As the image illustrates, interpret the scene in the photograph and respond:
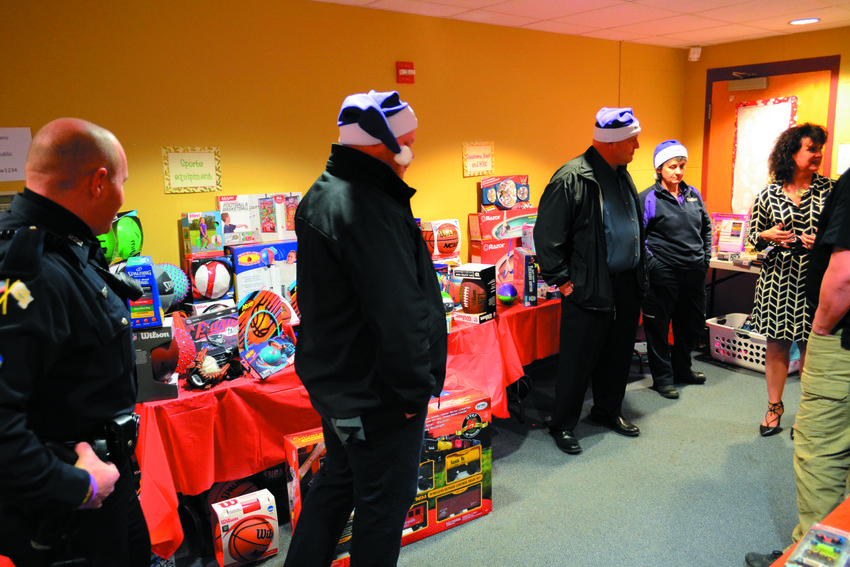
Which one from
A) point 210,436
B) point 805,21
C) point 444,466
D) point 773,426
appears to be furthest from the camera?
point 805,21

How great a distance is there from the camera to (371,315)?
4.82 feet

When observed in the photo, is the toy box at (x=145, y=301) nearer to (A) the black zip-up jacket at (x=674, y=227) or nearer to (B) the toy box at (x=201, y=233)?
(B) the toy box at (x=201, y=233)

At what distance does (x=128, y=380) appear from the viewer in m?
1.33

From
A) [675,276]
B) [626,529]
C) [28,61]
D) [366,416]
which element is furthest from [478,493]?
[28,61]

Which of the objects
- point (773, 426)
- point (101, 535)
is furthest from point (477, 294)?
point (101, 535)

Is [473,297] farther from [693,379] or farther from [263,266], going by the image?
[693,379]

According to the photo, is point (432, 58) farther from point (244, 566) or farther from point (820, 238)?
point (244, 566)

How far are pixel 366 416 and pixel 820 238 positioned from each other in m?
1.56

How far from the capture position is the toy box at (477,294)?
313cm

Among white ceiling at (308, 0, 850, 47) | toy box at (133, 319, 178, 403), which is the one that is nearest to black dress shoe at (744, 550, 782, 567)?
toy box at (133, 319, 178, 403)

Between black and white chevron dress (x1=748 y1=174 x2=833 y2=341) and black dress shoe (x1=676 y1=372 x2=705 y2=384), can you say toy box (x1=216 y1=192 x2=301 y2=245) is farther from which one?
black dress shoe (x1=676 y1=372 x2=705 y2=384)

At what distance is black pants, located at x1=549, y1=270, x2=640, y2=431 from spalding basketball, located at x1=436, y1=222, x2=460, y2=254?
963 millimetres

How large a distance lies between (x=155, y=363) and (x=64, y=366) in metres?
1.06

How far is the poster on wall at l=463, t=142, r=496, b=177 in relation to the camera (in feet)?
14.0
